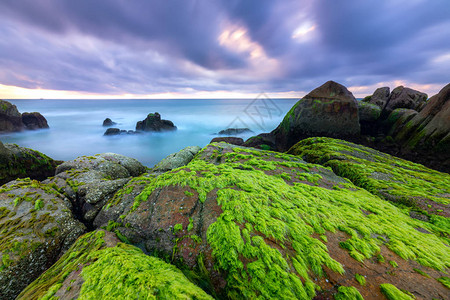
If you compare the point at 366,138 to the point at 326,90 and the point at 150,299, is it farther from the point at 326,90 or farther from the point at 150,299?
the point at 150,299

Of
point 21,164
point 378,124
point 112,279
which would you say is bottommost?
point 112,279

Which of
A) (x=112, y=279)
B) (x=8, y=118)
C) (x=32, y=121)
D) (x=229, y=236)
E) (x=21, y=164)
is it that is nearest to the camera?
(x=112, y=279)

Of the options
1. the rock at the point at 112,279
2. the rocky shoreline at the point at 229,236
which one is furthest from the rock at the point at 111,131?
the rock at the point at 112,279

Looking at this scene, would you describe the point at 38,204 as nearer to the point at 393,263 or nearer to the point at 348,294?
the point at 348,294

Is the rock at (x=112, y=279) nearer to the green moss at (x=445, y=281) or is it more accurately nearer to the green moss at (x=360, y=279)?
the green moss at (x=360, y=279)

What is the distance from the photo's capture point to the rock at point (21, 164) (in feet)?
28.1

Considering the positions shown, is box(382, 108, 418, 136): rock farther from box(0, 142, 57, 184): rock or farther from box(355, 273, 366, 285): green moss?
box(0, 142, 57, 184): rock

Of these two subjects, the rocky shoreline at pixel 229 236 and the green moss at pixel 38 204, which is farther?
the green moss at pixel 38 204

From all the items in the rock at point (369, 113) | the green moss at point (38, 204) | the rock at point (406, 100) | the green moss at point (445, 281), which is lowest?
the green moss at point (445, 281)

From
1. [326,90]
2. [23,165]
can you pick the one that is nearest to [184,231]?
[23,165]

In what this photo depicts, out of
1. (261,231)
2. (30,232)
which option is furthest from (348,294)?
(30,232)

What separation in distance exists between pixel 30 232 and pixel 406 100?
110 ft

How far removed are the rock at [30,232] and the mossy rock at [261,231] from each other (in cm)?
87

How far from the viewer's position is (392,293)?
2.80 meters
